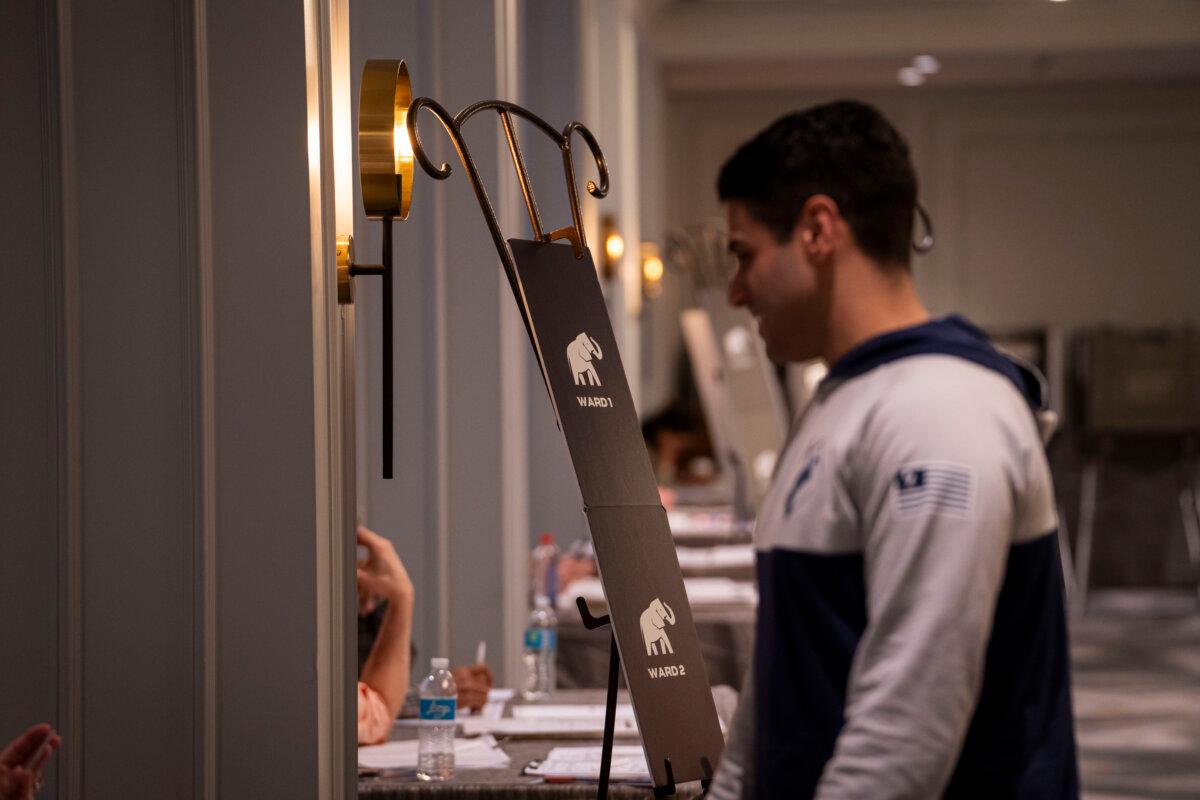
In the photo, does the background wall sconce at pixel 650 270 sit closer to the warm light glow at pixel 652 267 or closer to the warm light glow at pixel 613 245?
the warm light glow at pixel 652 267

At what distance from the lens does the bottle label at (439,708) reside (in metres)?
2.92

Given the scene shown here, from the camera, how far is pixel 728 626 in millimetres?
4785

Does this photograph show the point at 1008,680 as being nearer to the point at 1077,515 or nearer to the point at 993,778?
the point at 993,778

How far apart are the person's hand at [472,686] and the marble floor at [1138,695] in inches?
130

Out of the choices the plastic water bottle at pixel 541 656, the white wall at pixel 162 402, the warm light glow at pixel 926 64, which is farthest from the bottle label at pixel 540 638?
the warm light glow at pixel 926 64

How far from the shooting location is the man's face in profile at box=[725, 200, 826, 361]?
5.62ft

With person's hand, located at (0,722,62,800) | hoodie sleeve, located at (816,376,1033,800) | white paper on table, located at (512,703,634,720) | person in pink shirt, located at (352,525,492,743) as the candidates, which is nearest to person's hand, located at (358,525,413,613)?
person in pink shirt, located at (352,525,492,743)

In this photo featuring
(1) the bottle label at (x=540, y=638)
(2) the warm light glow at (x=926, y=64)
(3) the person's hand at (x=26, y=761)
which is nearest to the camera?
(3) the person's hand at (x=26, y=761)

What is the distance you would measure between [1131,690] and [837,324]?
24.4 ft

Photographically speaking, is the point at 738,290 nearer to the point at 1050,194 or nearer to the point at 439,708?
the point at 439,708

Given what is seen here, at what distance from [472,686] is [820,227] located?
2.06 meters

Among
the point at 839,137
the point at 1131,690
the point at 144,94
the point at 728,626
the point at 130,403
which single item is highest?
the point at 144,94

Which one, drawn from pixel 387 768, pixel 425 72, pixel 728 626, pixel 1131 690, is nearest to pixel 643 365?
pixel 1131 690

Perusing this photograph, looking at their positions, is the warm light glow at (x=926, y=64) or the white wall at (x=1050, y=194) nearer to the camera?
the warm light glow at (x=926, y=64)
